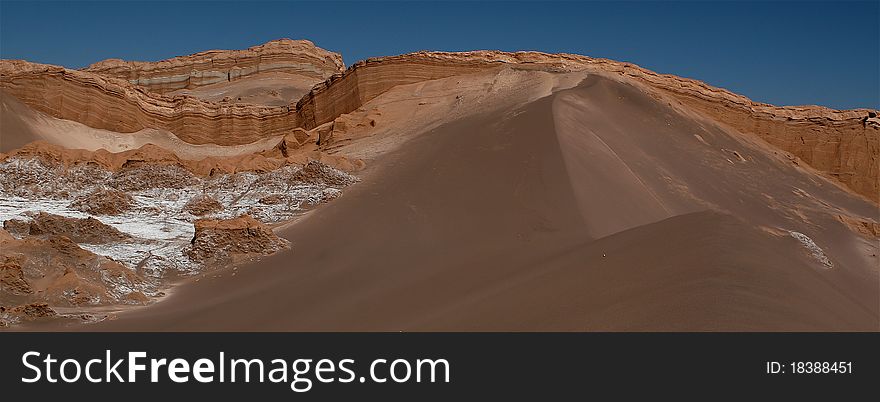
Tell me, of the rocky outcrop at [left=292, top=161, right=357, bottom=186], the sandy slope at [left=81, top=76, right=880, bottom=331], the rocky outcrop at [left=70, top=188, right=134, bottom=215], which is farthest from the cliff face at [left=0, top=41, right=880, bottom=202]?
the rocky outcrop at [left=70, top=188, right=134, bottom=215]

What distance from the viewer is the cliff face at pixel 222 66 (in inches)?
1574

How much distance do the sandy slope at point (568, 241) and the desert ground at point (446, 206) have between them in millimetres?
42

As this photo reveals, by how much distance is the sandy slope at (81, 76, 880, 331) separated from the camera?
25.0ft

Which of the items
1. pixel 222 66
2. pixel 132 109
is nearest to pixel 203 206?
pixel 132 109

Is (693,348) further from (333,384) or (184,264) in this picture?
(184,264)

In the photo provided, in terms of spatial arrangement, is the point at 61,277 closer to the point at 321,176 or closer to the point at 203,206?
the point at 203,206

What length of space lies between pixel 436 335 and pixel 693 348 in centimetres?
206

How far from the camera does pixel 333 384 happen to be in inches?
254

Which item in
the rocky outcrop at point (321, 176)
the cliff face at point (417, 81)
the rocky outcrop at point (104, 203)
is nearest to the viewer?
the rocky outcrop at point (104, 203)

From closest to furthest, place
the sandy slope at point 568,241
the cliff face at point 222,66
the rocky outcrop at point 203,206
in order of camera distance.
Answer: the sandy slope at point 568,241 → the rocky outcrop at point 203,206 → the cliff face at point 222,66

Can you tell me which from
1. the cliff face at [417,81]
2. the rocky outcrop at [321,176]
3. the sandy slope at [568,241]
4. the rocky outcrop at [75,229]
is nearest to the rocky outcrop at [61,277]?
the sandy slope at [568,241]

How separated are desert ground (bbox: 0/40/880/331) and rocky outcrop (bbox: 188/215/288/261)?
1.1 inches

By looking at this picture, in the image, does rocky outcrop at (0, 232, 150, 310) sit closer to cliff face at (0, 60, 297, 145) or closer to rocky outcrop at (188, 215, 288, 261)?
rocky outcrop at (188, 215, 288, 261)

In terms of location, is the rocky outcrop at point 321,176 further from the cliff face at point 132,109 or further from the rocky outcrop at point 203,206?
the cliff face at point 132,109
